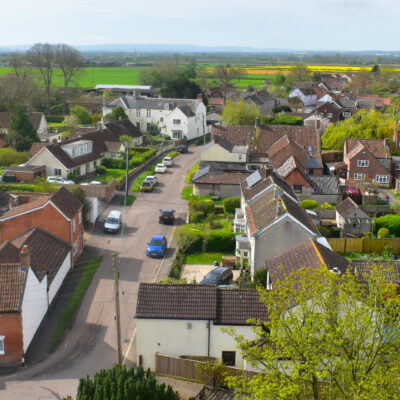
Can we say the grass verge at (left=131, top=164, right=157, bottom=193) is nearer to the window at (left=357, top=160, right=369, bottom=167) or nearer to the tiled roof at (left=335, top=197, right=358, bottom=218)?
the tiled roof at (left=335, top=197, right=358, bottom=218)

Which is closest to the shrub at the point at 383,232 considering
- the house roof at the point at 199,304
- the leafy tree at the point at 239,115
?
the house roof at the point at 199,304

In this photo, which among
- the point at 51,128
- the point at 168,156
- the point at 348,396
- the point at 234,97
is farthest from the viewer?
the point at 234,97

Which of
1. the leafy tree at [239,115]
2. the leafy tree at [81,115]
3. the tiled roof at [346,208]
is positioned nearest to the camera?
the tiled roof at [346,208]

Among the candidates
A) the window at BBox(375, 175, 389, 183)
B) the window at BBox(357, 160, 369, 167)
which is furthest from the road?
the window at BBox(375, 175, 389, 183)

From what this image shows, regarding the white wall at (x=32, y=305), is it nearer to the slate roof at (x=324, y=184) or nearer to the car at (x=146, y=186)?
the car at (x=146, y=186)

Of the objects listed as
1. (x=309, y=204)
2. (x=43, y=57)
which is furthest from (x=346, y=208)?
(x=43, y=57)

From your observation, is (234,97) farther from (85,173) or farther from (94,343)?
(94,343)

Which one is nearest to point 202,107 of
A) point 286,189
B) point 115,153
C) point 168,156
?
point 168,156

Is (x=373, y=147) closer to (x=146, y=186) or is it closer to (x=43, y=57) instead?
(x=146, y=186)

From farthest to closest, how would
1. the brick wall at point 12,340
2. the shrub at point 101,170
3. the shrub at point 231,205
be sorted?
the shrub at point 101,170 < the shrub at point 231,205 < the brick wall at point 12,340
